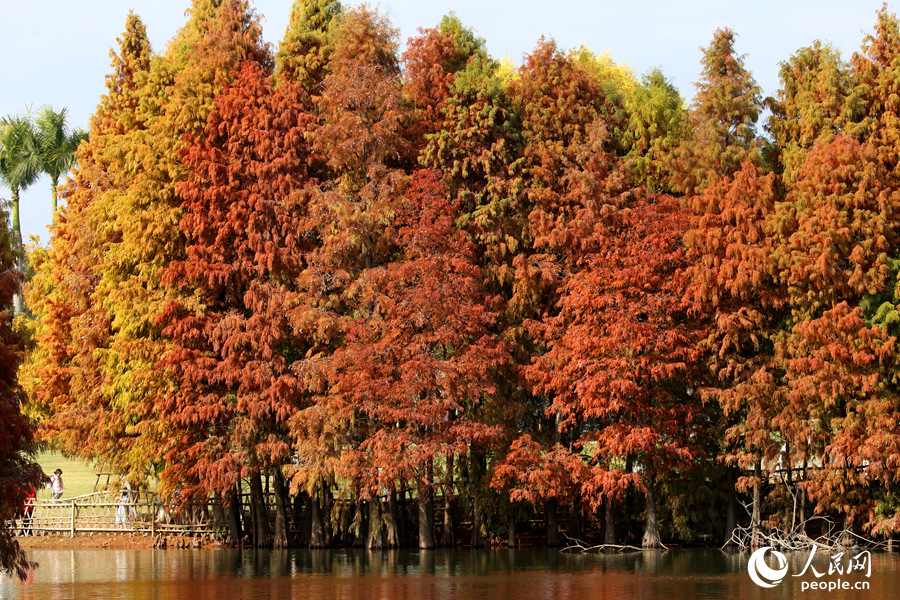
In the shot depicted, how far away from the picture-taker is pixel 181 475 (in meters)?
31.0

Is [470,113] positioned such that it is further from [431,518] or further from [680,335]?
[431,518]

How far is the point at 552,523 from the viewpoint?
31.5 m

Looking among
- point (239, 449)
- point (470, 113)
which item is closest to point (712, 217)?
point (470, 113)

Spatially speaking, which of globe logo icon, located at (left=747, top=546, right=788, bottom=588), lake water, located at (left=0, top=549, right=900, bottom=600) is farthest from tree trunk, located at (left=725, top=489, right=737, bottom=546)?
globe logo icon, located at (left=747, top=546, right=788, bottom=588)

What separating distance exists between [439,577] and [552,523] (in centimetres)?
1045

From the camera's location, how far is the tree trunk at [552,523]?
31.4 meters

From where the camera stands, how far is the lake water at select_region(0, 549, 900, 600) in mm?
17922

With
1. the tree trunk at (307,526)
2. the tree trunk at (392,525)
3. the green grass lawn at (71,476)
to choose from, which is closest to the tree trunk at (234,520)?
the tree trunk at (307,526)

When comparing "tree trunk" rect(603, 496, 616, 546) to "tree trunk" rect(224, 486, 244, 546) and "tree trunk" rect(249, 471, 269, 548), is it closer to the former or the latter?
"tree trunk" rect(249, 471, 269, 548)

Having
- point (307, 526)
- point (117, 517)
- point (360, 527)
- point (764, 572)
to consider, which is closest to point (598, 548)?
point (360, 527)

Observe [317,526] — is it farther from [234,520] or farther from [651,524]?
[651,524]

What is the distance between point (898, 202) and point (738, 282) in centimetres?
398

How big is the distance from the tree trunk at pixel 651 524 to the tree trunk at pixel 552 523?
295 centimetres

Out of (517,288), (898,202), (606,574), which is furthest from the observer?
(517,288)
